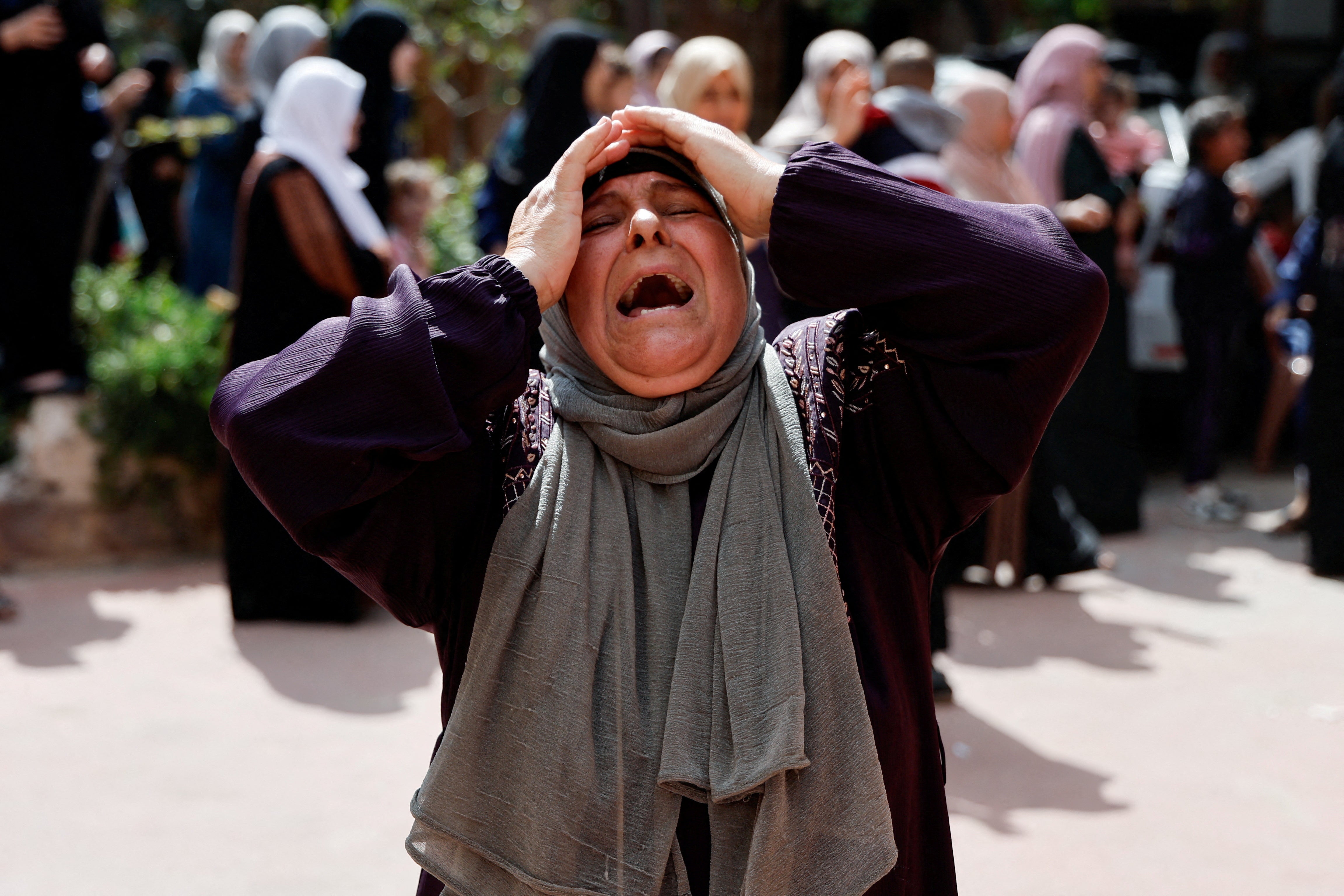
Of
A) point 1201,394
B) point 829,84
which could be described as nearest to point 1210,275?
point 1201,394

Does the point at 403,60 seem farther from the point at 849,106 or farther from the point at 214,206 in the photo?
the point at 849,106

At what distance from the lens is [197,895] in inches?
124

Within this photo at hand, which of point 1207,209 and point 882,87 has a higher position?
point 882,87

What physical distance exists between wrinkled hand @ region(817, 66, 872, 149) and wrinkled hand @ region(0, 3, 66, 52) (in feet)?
13.2

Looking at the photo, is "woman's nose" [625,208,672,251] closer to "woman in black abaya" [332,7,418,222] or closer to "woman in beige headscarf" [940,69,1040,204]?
"woman in beige headscarf" [940,69,1040,204]

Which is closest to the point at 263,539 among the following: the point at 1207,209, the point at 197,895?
the point at 197,895

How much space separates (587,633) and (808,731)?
13.3 inches

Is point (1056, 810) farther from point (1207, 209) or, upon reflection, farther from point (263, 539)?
point (1207, 209)

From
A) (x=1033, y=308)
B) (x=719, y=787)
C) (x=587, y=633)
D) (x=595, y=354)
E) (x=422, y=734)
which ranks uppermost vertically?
(x=1033, y=308)

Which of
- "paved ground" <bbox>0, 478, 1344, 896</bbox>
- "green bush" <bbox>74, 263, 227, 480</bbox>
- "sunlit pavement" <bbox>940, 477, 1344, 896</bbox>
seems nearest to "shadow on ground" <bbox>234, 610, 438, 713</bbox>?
"paved ground" <bbox>0, 478, 1344, 896</bbox>

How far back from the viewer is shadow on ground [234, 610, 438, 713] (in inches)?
180

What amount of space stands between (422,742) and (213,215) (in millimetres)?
4605

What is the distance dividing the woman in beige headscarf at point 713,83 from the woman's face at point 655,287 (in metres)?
2.82

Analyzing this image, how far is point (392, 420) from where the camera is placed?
179 centimetres
